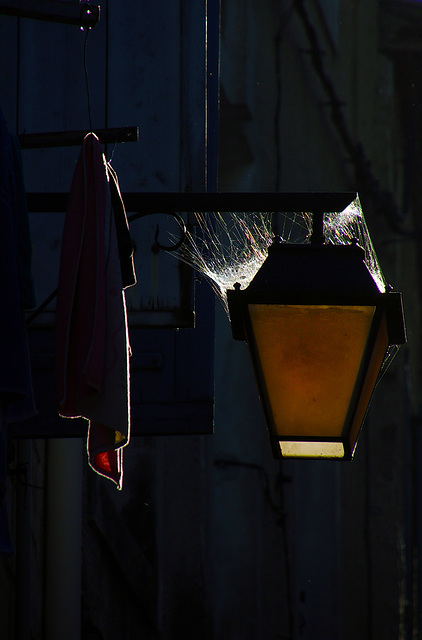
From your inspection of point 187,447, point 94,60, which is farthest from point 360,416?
point 187,447

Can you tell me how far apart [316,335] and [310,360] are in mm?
97

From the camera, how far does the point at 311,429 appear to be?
315 cm

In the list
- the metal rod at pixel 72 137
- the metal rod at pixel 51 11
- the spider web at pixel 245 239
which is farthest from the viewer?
the spider web at pixel 245 239

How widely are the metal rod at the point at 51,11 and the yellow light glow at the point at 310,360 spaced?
1260 millimetres

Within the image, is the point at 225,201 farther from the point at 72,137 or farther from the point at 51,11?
the point at 51,11

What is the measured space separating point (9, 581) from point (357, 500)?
5.36 m

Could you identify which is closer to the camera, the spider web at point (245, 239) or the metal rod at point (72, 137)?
the metal rod at point (72, 137)

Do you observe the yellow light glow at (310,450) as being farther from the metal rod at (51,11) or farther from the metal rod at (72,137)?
the metal rod at (51,11)

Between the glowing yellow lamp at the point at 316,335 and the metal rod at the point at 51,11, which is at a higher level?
the metal rod at the point at 51,11

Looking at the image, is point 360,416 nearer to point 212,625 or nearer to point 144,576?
point 144,576

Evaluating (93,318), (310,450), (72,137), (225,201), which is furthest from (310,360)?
(72,137)

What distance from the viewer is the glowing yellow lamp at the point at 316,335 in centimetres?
298

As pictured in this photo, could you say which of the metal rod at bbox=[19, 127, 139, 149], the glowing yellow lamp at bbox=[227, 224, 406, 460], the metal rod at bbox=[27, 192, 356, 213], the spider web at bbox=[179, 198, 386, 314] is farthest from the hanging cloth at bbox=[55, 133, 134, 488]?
the spider web at bbox=[179, 198, 386, 314]

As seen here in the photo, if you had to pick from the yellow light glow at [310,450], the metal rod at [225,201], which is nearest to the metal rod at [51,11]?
the metal rod at [225,201]
